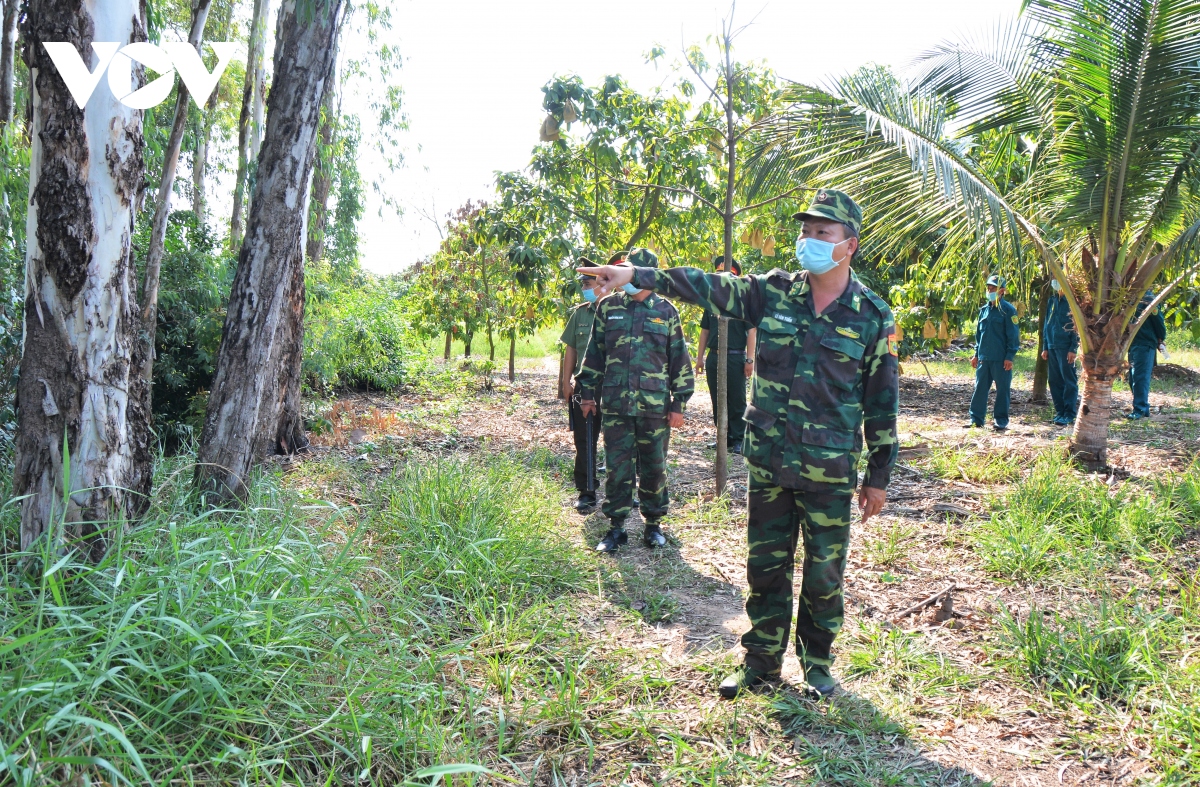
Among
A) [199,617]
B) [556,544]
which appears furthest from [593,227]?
[199,617]

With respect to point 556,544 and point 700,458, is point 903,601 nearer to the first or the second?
point 556,544

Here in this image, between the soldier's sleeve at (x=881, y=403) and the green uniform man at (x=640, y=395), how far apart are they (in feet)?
6.37

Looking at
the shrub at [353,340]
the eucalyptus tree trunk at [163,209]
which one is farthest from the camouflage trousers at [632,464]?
the shrub at [353,340]

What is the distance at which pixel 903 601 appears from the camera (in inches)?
170

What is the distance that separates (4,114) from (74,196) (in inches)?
279

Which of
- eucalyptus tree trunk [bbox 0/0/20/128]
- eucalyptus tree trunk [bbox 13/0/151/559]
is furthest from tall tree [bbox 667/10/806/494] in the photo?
eucalyptus tree trunk [bbox 0/0/20/128]

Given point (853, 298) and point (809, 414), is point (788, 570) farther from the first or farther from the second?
point (853, 298)

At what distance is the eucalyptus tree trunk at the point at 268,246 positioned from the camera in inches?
181

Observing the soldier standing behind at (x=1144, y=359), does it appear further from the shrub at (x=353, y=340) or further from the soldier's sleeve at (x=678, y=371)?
Answer: the shrub at (x=353, y=340)

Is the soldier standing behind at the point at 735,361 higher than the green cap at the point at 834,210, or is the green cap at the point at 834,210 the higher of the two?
the green cap at the point at 834,210

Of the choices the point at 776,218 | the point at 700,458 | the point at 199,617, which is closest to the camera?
the point at 199,617

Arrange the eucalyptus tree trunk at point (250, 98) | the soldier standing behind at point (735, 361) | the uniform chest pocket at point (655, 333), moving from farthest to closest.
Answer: the eucalyptus tree trunk at point (250, 98), the soldier standing behind at point (735, 361), the uniform chest pocket at point (655, 333)

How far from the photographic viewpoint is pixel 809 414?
310cm

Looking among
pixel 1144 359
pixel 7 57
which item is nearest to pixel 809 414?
pixel 7 57
